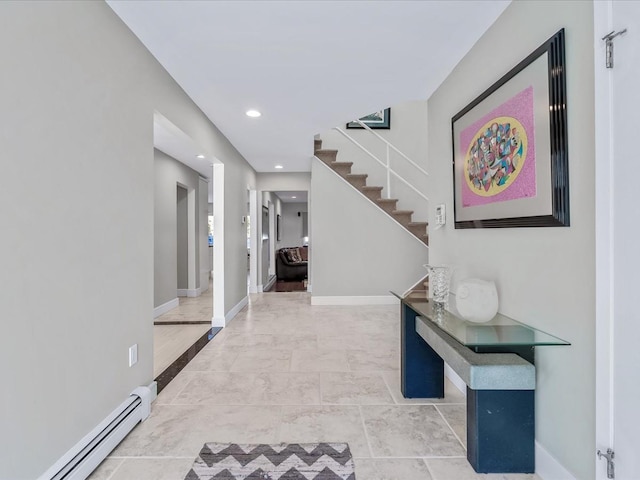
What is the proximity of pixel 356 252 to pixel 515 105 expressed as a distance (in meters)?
4.08

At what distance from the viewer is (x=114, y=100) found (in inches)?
76.3

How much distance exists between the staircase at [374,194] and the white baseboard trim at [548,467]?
412 cm

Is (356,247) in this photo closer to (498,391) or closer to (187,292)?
(187,292)

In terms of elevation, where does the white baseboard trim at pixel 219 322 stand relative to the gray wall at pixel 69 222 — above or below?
below

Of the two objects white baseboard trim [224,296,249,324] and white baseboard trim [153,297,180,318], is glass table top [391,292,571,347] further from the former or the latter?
white baseboard trim [153,297,180,318]

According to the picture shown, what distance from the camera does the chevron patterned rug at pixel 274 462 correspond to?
5.24ft

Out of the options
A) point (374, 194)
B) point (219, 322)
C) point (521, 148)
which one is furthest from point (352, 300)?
point (521, 148)

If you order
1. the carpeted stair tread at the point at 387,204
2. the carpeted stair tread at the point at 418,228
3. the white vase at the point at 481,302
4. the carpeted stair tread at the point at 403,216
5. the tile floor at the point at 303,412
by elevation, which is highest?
the carpeted stair tread at the point at 387,204

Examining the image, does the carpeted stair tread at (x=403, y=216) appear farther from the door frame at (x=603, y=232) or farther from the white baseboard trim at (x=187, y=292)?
the door frame at (x=603, y=232)

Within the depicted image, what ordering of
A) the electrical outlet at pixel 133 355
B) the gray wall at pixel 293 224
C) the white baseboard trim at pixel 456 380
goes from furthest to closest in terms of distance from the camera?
the gray wall at pixel 293 224 → the white baseboard trim at pixel 456 380 → the electrical outlet at pixel 133 355

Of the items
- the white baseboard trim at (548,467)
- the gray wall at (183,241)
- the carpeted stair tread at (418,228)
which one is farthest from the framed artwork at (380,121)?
the white baseboard trim at (548,467)

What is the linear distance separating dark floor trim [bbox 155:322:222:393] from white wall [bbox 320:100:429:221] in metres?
4.00

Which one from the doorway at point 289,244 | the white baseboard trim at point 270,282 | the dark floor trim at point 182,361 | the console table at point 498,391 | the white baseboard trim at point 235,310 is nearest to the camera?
the console table at point 498,391

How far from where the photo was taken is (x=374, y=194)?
5.68m
